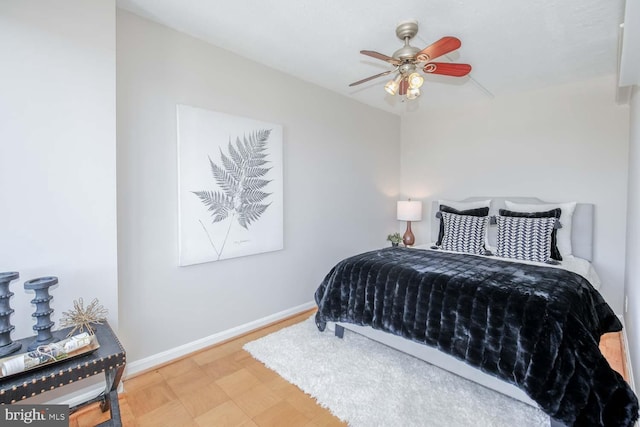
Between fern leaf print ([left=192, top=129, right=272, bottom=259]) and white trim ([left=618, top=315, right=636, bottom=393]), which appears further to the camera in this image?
fern leaf print ([left=192, top=129, right=272, bottom=259])

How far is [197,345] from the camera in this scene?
2.60 metres

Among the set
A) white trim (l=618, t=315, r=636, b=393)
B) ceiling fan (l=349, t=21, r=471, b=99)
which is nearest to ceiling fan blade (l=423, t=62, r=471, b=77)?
ceiling fan (l=349, t=21, r=471, b=99)

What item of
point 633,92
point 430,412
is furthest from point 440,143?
point 430,412

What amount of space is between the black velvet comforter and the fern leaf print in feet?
3.17

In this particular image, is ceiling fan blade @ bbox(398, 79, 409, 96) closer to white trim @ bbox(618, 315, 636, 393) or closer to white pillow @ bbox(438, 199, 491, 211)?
white pillow @ bbox(438, 199, 491, 211)

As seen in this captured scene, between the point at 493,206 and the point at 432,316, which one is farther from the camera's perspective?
the point at 493,206

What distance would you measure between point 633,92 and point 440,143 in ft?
6.38

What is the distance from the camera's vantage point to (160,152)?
Result: 7.72 feet

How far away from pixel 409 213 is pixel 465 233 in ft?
3.15

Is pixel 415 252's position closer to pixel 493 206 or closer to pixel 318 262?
pixel 318 262

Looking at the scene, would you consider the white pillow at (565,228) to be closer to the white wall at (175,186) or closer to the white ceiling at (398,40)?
the white ceiling at (398,40)

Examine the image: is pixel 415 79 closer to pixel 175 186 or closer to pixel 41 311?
pixel 175 186

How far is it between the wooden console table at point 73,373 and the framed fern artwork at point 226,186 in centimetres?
92

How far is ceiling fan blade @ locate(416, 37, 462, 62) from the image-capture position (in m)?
1.74
